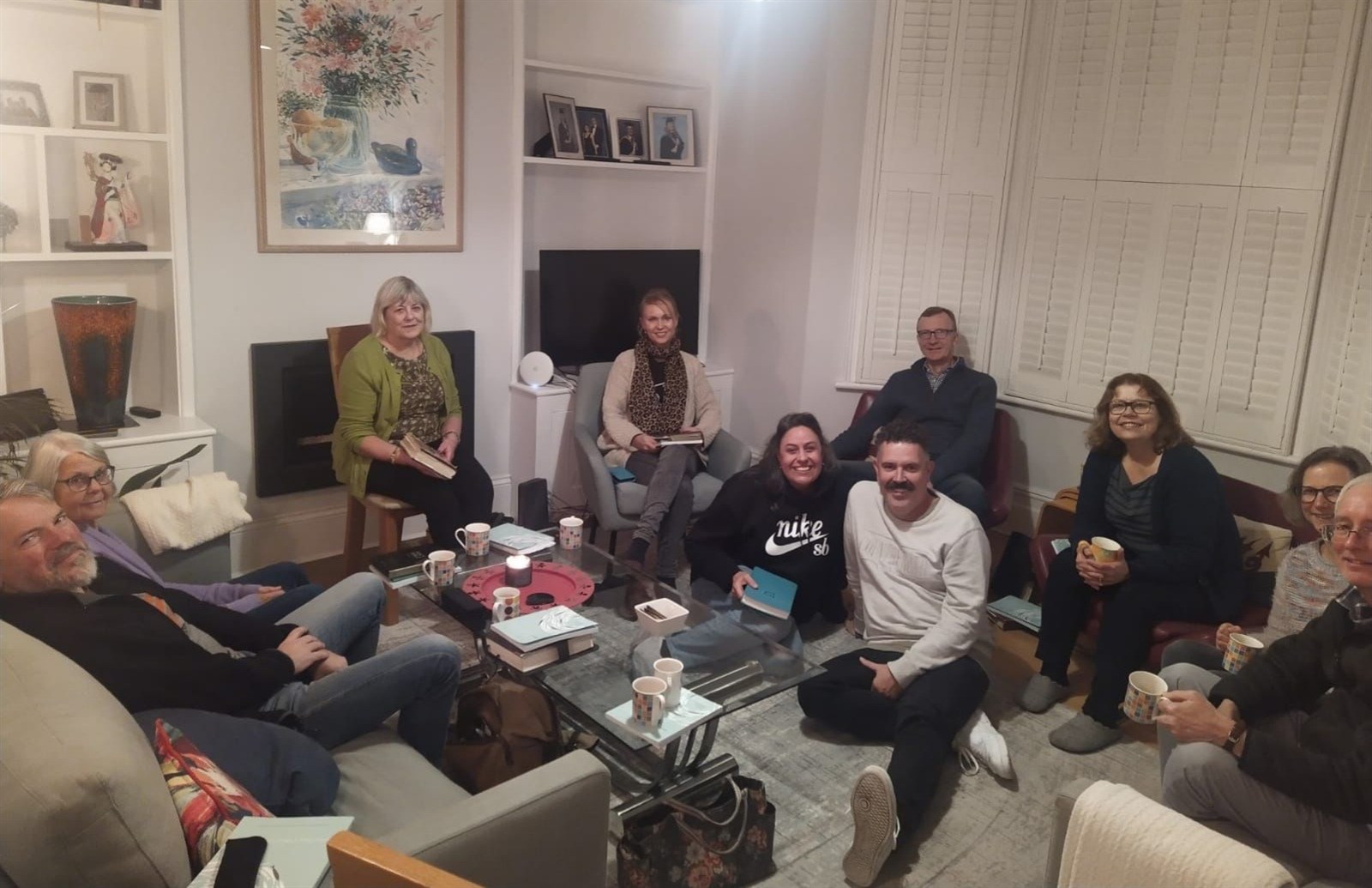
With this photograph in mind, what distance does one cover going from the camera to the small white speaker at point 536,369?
14.3 ft

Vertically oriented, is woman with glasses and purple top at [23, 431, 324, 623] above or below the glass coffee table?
above

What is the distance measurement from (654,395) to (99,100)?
2.17 meters

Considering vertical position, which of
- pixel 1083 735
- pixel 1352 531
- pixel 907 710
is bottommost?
pixel 1083 735

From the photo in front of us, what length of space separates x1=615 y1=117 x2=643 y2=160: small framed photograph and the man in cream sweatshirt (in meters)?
2.30

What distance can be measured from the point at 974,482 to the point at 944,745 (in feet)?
5.14

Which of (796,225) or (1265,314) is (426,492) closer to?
(796,225)

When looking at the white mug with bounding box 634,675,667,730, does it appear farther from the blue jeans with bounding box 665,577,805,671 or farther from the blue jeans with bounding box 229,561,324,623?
the blue jeans with bounding box 229,561,324,623

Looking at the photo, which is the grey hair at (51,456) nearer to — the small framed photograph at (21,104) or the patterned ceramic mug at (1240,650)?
the small framed photograph at (21,104)

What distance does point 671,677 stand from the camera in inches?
91.4

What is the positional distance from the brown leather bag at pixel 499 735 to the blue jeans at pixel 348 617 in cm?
33

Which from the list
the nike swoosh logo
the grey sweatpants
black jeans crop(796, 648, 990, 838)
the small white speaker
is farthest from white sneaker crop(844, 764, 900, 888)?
the small white speaker

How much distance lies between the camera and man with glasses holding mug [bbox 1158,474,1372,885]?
1800 millimetres

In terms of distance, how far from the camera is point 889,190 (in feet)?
14.5

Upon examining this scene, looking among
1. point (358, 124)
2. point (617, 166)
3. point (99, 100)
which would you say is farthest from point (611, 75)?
point (99, 100)
